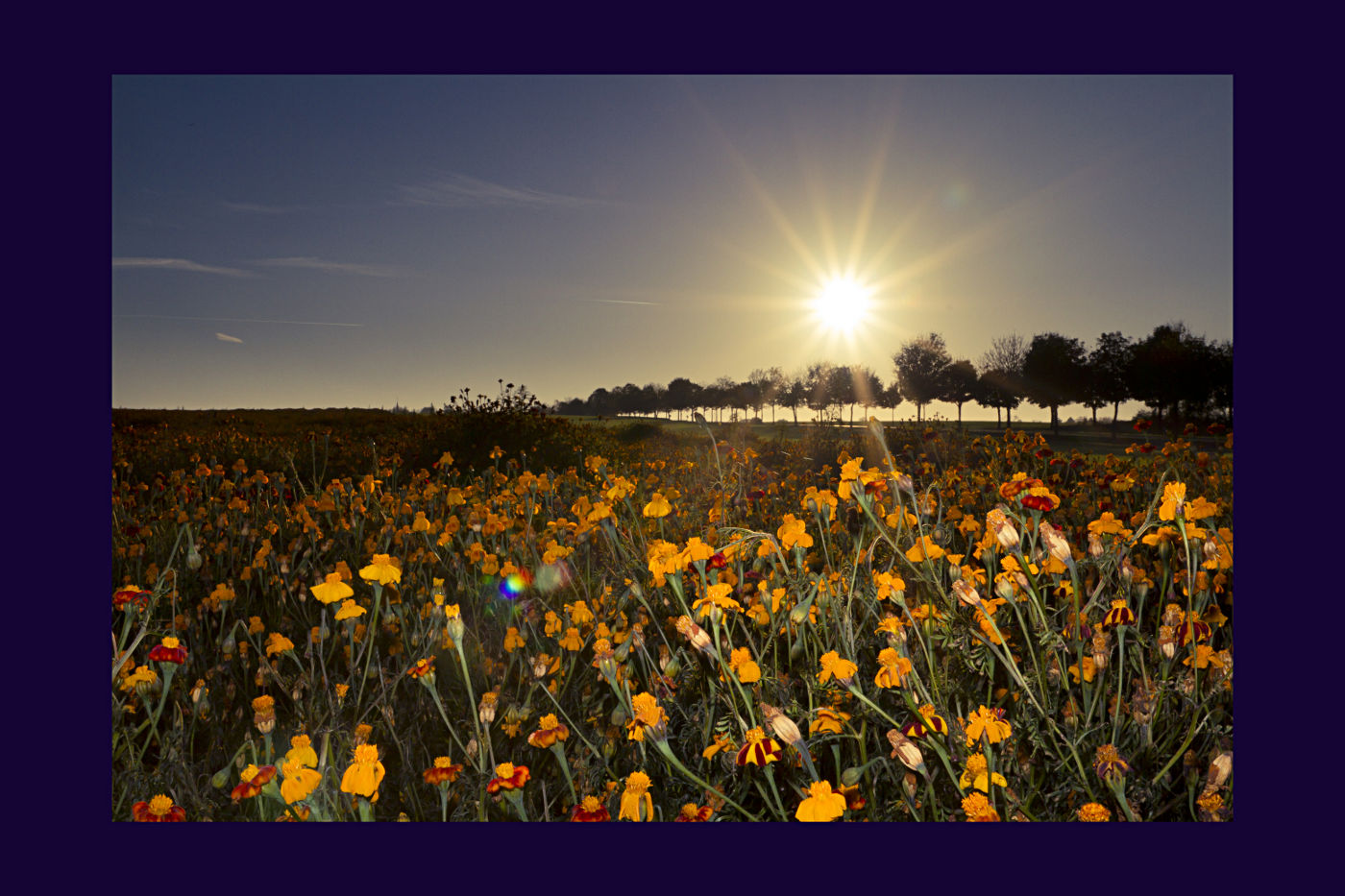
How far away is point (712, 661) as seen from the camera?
1960 mm

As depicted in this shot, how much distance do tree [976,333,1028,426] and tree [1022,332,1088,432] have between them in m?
0.03

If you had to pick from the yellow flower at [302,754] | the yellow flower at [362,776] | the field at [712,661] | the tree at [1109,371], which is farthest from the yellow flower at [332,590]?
the tree at [1109,371]

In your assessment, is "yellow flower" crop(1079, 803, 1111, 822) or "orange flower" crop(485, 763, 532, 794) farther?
"yellow flower" crop(1079, 803, 1111, 822)

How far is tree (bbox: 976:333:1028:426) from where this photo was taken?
282cm

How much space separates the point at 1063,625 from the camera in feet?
7.05

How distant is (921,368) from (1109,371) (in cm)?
65

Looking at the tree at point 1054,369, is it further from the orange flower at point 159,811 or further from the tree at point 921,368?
the orange flower at point 159,811

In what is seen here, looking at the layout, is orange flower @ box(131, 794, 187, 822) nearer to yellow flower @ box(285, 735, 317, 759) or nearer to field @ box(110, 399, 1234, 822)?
field @ box(110, 399, 1234, 822)

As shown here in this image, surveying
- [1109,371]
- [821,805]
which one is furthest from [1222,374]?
[821,805]

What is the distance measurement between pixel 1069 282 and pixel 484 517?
7.33 feet

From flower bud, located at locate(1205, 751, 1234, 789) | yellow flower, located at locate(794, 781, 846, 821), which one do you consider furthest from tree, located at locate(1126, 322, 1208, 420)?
yellow flower, located at locate(794, 781, 846, 821)

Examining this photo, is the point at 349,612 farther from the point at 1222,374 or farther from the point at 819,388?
the point at 1222,374

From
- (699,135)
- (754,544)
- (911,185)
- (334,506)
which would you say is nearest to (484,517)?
(334,506)

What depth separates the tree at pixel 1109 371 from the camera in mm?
2795
